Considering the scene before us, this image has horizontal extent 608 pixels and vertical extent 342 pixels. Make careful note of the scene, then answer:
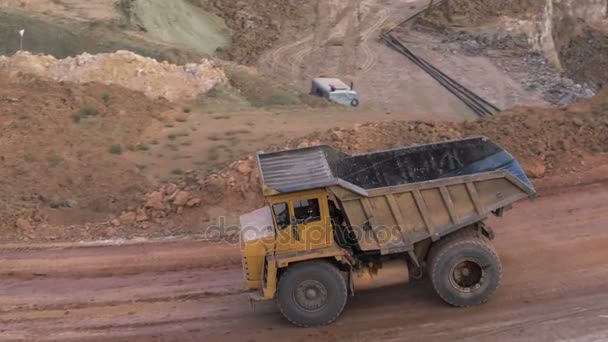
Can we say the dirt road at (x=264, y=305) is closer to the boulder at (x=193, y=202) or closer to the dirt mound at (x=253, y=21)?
the boulder at (x=193, y=202)

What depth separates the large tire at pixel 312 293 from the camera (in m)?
11.4

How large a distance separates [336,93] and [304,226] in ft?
69.3

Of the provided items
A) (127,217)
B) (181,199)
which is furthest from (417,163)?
(127,217)

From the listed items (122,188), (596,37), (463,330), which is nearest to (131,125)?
(122,188)

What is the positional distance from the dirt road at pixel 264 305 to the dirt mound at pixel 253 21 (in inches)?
1026

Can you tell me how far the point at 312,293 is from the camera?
1155cm

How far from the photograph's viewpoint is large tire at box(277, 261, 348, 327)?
11.4 meters

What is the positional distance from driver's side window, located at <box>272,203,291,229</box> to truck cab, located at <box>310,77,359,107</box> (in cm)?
1993

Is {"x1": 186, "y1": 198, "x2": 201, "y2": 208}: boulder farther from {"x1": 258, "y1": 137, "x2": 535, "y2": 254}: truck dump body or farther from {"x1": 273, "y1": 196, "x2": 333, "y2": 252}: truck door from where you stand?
{"x1": 273, "y1": 196, "x2": 333, "y2": 252}: truck door

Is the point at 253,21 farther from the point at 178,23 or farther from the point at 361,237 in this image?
the point at 361,237

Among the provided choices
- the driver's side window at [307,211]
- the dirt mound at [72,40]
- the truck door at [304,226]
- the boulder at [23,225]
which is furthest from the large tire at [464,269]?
the dirt mound at [72,40]

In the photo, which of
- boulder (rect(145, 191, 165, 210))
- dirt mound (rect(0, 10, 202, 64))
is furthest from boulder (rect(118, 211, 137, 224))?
dirt mound (rect(0, 10, 202, 64))

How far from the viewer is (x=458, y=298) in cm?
1178

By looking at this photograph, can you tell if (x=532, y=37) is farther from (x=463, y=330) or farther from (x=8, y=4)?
(x=463, y=330)
